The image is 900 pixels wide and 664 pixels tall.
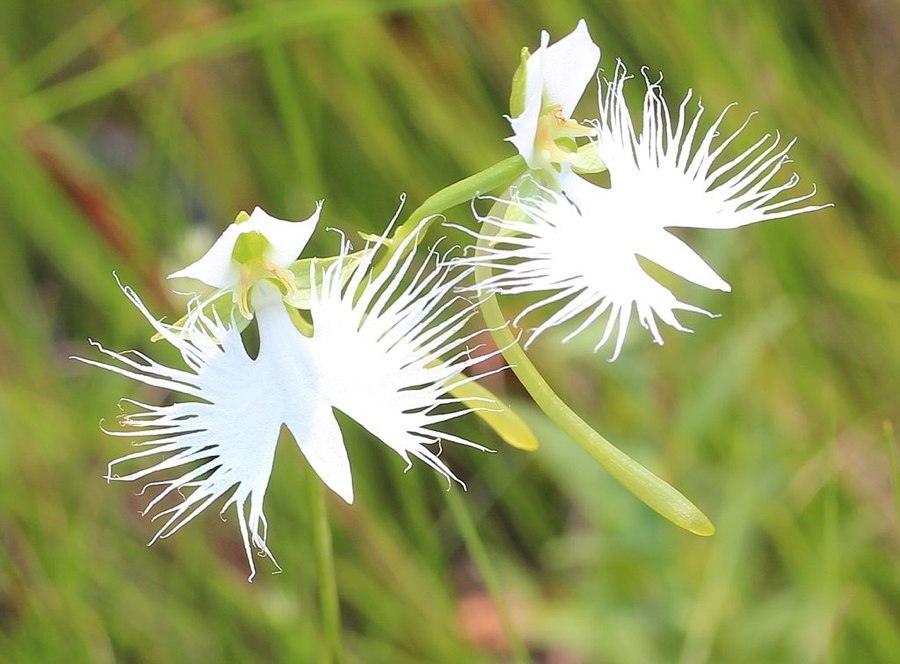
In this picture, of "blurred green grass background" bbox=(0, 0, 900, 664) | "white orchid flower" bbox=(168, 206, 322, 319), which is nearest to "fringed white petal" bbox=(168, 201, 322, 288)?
"white orchid flower" bbox=(168, 206, 322, 319)

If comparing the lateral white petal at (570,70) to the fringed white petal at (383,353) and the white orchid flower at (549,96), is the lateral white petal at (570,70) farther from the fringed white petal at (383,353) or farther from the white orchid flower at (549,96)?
the fringed white petal at (383,353)

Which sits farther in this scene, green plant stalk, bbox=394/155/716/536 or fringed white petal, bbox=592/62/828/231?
fringed white petal, bbox=592/62/828/231

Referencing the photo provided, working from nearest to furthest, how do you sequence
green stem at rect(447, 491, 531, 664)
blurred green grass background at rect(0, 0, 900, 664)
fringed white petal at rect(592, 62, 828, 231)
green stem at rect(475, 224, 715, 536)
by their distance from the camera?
green stem at rect(475, 224, 715, 536)
fringed white petal at rect(592, 62, 828, 231)
green stem at rect(447, 491, 531, 664)
blurred green grass background at rect(0, 0, 900, 664)

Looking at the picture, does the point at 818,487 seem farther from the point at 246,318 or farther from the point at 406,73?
the point at 246,318

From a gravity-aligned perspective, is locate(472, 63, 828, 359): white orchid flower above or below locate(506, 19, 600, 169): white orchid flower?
below

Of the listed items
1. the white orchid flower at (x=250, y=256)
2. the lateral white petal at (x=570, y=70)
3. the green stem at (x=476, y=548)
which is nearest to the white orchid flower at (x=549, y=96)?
the lateral white petal at (x=570, y=70)

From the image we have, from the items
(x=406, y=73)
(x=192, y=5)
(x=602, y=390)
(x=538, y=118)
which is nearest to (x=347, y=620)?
(x=602, y=390)

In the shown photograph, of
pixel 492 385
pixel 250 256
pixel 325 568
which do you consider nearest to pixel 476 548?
pixel 325 568

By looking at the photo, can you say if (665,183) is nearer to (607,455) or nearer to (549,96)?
(549,96)

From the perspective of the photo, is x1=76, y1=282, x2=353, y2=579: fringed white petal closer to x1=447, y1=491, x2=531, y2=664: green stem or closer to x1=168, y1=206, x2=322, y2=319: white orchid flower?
x1=168, y1=206, x2=322, y2=319: white orchid flower
